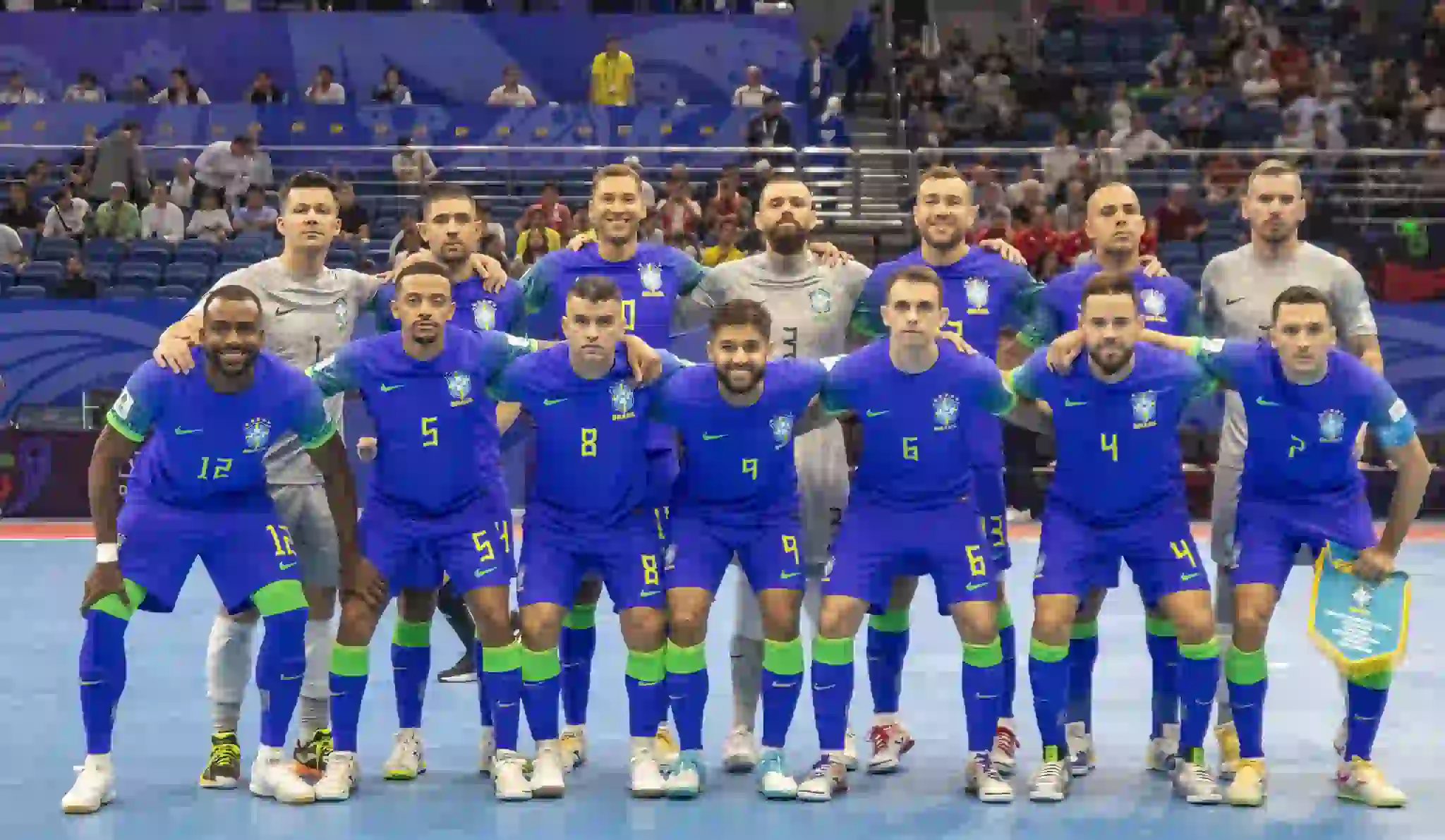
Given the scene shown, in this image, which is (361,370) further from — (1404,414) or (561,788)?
(1404,414)

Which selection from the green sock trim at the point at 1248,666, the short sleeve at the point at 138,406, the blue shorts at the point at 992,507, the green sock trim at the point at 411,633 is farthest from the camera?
the blue shorts at the point at 992,507

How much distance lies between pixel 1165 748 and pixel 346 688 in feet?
11.3

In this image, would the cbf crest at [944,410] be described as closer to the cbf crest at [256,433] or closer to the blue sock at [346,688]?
the blue sock at [346,688]

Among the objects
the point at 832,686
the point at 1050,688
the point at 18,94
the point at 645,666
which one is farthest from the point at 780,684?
the point at 18,94

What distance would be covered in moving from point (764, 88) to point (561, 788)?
1318 cm

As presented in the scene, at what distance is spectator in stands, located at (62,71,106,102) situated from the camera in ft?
64.4

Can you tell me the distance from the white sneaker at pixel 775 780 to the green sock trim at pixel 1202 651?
1654mm

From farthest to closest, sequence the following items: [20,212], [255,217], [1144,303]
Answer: [20,212], [255,217], [1144,303]

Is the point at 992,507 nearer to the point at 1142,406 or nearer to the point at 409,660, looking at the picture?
the point at 1142,406

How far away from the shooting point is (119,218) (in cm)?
1806

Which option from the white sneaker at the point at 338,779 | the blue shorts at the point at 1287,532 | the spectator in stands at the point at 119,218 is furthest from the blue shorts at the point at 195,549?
the spectator in stands at the point at 119,218

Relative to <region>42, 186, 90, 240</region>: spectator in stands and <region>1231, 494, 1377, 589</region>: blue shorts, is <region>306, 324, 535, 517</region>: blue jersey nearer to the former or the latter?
<region>1231, 494, 1377, 589</region>: blue shorts

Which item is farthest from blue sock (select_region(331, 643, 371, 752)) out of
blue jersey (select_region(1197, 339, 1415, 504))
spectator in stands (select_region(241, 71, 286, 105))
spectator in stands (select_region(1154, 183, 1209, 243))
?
spectator in stands (select_region(241, 71, 286, 105))

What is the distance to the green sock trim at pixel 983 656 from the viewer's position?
7.74 m
